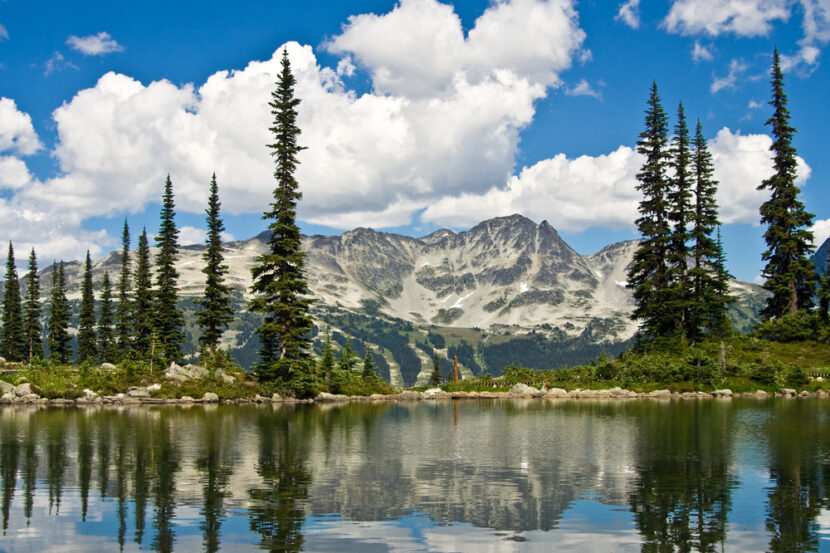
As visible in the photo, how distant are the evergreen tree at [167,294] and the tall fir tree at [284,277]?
1964cm

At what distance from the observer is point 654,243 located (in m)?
79.7

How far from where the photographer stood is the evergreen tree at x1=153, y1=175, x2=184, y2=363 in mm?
86438

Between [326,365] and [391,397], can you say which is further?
Answer: [391,397]

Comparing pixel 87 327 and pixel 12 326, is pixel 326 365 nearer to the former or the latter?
pixel 87 327

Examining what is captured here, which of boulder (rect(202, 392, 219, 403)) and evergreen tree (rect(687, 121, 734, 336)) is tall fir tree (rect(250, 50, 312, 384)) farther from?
evergreen tree (rect(687, 121, 734, 336))

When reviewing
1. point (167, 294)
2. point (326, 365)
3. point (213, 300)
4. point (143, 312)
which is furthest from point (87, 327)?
point (326, 365)

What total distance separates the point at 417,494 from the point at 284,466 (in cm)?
731

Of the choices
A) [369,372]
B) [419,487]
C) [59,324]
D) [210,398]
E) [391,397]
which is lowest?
[391,397]

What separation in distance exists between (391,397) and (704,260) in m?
41.4

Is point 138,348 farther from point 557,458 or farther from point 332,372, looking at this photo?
point 557,458

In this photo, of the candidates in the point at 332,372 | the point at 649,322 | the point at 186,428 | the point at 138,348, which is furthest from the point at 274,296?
the point at 649,322

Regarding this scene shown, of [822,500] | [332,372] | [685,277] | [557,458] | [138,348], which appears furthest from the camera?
[138,348]

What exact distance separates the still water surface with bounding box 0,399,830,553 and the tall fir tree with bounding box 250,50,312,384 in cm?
2478

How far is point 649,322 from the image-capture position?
3113 inches
